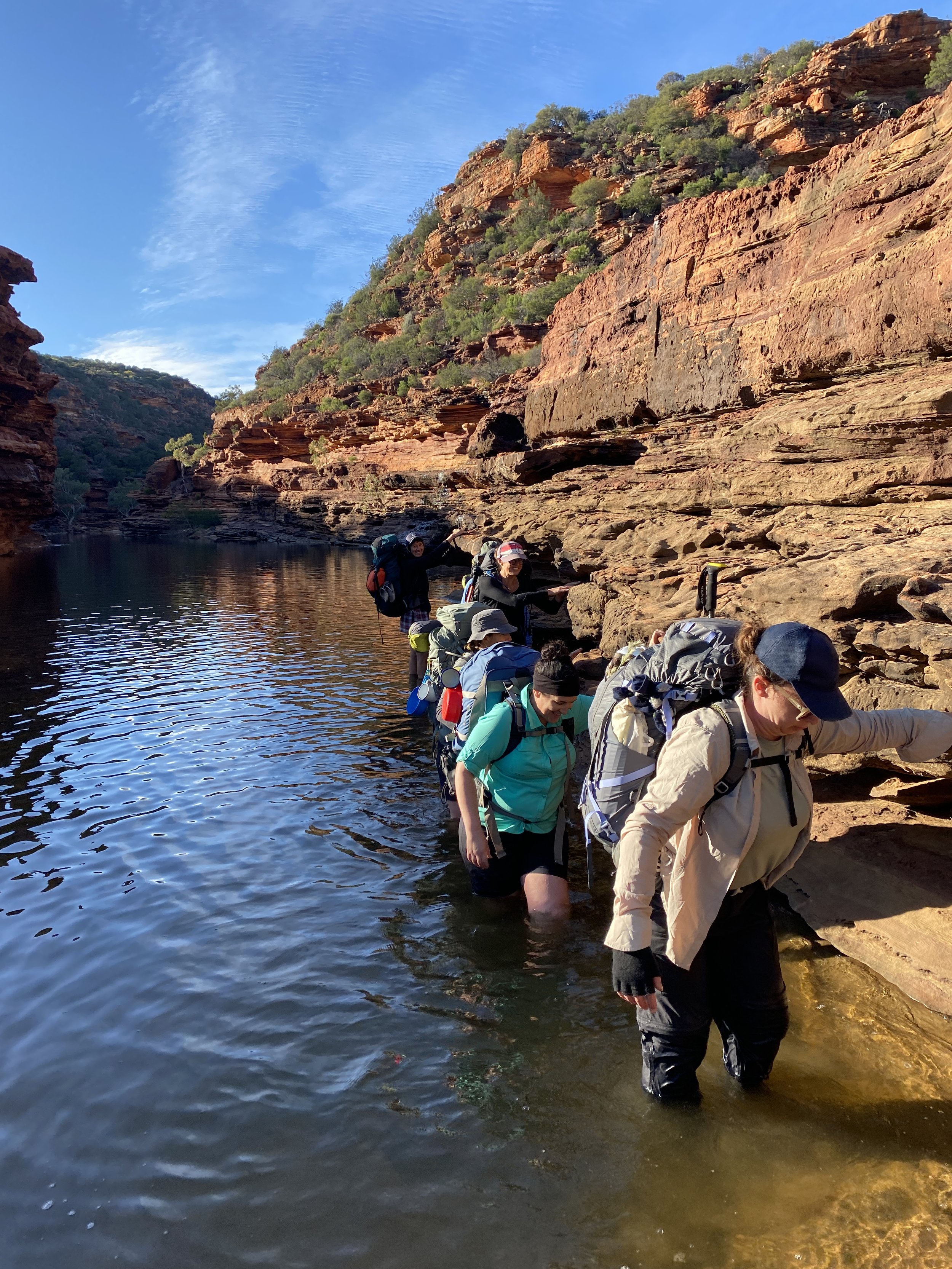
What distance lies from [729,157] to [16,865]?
45.5 metres

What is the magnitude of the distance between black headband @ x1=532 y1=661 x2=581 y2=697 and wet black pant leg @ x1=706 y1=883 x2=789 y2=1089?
4.69 ft

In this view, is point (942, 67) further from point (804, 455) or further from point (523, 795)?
point (523, 795)

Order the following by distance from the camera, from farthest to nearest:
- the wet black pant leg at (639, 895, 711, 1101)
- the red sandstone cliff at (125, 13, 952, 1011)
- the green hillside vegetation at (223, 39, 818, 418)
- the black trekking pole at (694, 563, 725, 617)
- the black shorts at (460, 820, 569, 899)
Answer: the green hillside vegetation at (223, 39, 818, 418)
the black trekking pole at (694, 563, 725, 617)
the black shorts at (460, 820, 569, 899)
the red sandstone cliff at (125, 13, 952, 1011)
the wet black pant leg at (639, 895, 711, 1101)

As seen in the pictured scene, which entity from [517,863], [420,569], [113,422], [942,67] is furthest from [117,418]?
[517,863]

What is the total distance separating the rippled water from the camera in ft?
8.36

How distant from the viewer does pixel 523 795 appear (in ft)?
14.2

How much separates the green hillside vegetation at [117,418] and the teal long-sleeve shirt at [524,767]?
74.3m

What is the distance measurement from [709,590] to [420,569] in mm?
5028

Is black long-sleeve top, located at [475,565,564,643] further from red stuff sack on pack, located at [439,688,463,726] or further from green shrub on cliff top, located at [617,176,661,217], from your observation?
green shrub on cliff top, located at [617,176,661,217]

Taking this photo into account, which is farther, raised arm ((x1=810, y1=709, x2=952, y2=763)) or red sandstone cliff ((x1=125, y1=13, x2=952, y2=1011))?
red sandstone cliff ((x1=125, y1=13, x2=952, y2=1011))

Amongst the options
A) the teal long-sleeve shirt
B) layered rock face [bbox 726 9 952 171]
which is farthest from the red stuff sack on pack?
layered rock face [bbox 726 9 952 171]

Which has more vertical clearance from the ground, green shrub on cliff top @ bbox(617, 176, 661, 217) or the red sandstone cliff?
green shrub on cliff top @ bbox(617, 176, 661, 217)

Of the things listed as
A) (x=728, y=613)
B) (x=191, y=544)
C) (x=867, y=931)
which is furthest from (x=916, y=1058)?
(x=191, y=544)

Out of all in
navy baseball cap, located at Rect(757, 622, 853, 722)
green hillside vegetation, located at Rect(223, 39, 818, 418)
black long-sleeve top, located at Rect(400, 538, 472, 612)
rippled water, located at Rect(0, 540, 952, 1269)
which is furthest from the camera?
green hillside vegetation, located at Rect(223, 39, 818, 418)
